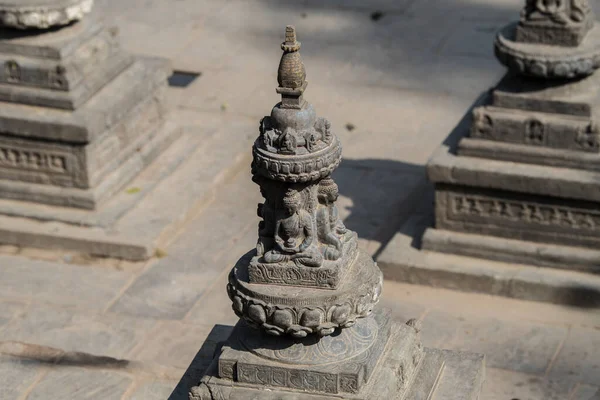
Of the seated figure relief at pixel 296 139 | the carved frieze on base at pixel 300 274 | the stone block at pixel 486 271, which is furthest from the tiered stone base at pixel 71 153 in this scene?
the seated figure relief at pixel 296 139

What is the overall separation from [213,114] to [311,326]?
214 inches

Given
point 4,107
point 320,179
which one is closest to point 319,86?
point 4,107

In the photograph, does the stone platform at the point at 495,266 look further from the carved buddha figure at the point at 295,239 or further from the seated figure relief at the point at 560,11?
the carved buddha figure at the point at 295,239

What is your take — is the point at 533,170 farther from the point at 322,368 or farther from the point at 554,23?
the point at 322,368

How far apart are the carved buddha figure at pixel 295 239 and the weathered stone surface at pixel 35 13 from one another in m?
3.88

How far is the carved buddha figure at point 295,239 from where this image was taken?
5.95 metres

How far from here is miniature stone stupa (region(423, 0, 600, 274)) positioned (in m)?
8.25

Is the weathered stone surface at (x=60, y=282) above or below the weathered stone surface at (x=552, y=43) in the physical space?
below

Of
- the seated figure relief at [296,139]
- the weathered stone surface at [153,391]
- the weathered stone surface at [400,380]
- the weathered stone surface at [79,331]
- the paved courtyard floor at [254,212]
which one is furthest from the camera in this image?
the weathered stone surface at [79,331]

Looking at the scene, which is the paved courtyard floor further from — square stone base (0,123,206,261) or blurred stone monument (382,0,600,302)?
blurred stone monument (382,0,600,302)

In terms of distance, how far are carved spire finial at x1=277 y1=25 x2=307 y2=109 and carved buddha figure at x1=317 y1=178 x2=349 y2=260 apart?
403 mm

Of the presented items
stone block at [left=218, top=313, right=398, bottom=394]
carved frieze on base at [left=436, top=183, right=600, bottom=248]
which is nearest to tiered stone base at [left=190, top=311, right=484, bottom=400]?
stone block at [left=218, top=313, right=398, bottom=394]

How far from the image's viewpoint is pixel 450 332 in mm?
8164

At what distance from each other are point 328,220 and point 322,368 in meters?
0.67
